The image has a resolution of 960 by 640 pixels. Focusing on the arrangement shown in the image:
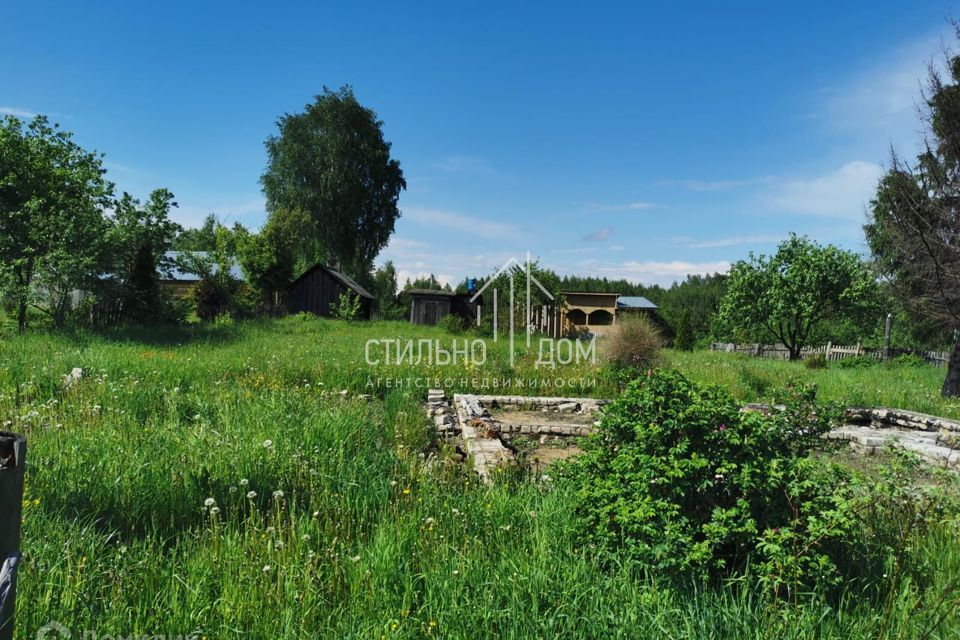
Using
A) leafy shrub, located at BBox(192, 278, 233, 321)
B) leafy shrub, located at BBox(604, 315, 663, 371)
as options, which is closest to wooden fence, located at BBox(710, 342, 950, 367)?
leafy shrub, located at BBox(604, 315, 663, 371)

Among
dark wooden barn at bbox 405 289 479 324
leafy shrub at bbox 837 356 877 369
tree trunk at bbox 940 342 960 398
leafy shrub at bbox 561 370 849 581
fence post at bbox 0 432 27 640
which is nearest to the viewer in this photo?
fence post at bbox 0 432 27 640

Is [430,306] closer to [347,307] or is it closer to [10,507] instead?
[347,307]

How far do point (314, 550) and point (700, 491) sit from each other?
228 cm

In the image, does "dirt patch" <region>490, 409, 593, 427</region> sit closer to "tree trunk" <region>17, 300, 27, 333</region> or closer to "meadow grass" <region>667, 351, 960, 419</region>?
"meadow grass" <region>667, 351, 960, 419</region>

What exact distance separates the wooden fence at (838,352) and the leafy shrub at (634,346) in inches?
591

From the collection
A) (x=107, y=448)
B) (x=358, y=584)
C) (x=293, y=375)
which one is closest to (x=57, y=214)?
(x=293, y=375)

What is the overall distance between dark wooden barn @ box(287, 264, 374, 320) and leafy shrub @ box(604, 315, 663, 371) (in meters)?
22.9

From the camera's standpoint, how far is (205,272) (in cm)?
2739

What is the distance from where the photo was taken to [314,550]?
2920 millimetres

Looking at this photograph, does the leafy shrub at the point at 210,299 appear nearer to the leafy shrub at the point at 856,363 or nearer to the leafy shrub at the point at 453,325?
the leafy shrub at the point at 453,325

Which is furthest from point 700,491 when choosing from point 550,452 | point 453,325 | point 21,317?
point 453,325

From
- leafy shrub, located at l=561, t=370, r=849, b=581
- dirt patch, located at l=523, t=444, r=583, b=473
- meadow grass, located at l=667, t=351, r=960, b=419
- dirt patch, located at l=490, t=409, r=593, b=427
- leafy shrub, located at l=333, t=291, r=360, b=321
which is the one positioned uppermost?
leafy shrub, located at l=333, t=291, r=360, b=321

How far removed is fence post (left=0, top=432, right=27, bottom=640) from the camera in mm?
1424

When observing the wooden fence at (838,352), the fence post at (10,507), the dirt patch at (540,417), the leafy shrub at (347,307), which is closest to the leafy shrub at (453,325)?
the leafy shrub at (347,307)
